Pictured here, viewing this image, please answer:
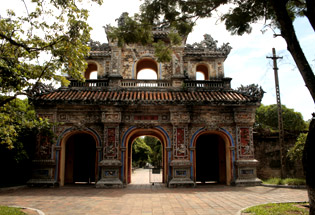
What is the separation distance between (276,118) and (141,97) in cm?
2756

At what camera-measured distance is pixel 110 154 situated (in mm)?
14188

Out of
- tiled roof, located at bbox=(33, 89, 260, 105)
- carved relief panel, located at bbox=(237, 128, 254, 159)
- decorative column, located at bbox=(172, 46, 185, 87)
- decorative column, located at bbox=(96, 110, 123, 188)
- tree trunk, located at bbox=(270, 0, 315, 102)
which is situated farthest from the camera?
decorative column, located at bbox=(172, 46, 185, 87)

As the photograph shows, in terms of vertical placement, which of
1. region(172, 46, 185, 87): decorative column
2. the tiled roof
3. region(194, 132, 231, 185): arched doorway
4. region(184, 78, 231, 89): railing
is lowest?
region(194, 132, 231, 185): arched doorway

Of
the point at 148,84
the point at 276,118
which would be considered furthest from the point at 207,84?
the point at 276,118

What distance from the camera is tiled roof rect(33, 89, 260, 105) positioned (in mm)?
14328

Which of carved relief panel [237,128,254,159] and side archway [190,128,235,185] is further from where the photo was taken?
side archway [190,128,235,185]

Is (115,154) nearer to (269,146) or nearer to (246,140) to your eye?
(246,140)

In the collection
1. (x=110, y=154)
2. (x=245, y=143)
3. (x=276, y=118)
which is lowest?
(x=110, y=154)

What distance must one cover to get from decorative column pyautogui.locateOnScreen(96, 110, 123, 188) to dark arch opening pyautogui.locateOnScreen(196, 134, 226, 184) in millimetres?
5652

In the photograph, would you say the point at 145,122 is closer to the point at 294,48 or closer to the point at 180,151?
the point at 180,151

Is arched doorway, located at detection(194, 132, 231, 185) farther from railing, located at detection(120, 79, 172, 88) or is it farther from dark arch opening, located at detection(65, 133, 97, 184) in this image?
dark arch opening, located at detection(65, 133, 97, 184)

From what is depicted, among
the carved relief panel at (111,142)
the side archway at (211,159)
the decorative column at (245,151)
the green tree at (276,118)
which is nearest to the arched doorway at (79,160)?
the carved relief panel at (111,142)

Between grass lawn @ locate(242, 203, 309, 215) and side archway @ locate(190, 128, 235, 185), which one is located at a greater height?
side archway @ locate(190, 128, 235, 185)

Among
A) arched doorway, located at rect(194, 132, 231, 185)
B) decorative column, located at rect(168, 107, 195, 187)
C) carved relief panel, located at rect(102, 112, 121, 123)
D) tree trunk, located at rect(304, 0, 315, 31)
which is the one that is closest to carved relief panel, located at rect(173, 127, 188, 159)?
decorative column, located at rect(168, 107, 195, 187)
